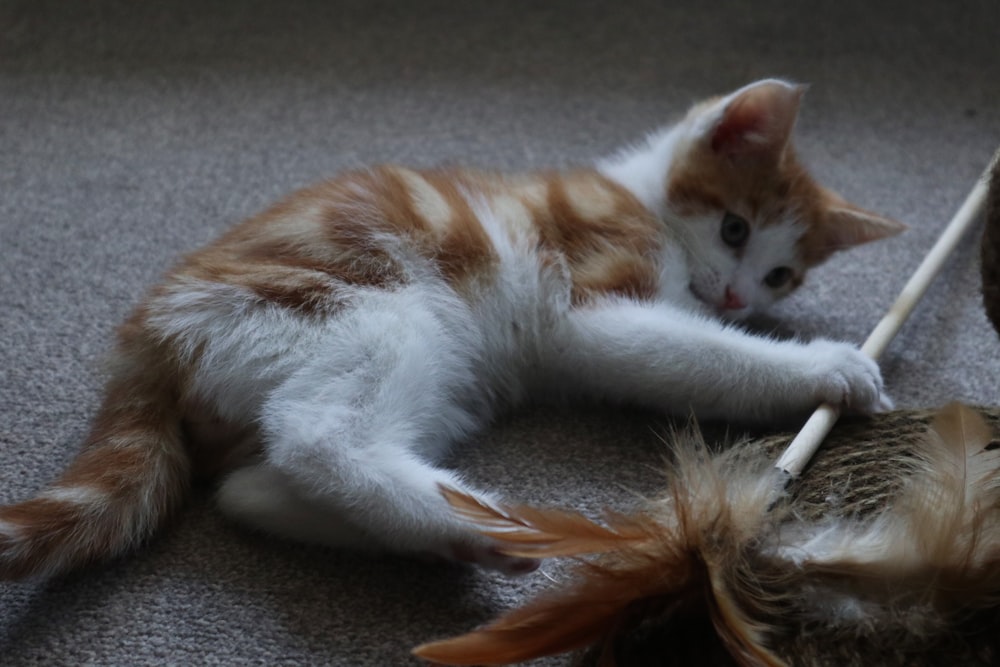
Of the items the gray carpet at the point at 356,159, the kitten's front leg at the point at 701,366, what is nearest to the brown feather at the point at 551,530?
the gray carpet at the point at 356,159

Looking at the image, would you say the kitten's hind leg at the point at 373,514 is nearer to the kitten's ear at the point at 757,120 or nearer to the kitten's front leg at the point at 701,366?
the kitten's front leg at the point at 701,366

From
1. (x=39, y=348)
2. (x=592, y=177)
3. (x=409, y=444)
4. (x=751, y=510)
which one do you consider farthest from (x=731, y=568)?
(x=39, y=348)

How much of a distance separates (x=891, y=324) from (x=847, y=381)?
0.20 m

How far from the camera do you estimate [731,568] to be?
0.84m

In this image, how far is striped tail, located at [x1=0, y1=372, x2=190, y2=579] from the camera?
35.5 inches

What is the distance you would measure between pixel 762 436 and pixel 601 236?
1.09 ft

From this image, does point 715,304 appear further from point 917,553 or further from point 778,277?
point 917,553

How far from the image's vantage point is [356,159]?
179 centimetres

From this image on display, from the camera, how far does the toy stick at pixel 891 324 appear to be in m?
1.02

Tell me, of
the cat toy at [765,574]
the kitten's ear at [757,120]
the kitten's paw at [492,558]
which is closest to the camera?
the cat toy at [765,574]

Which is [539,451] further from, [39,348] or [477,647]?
[39,348]

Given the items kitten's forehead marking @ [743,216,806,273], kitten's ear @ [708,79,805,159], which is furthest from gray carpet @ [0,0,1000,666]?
kitten's ear @ [708,79,805,159]

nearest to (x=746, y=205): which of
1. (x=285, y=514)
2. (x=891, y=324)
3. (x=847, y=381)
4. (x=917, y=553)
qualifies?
(x=891, y=324)

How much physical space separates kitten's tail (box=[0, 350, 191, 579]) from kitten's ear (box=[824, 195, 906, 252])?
0.95 meters
